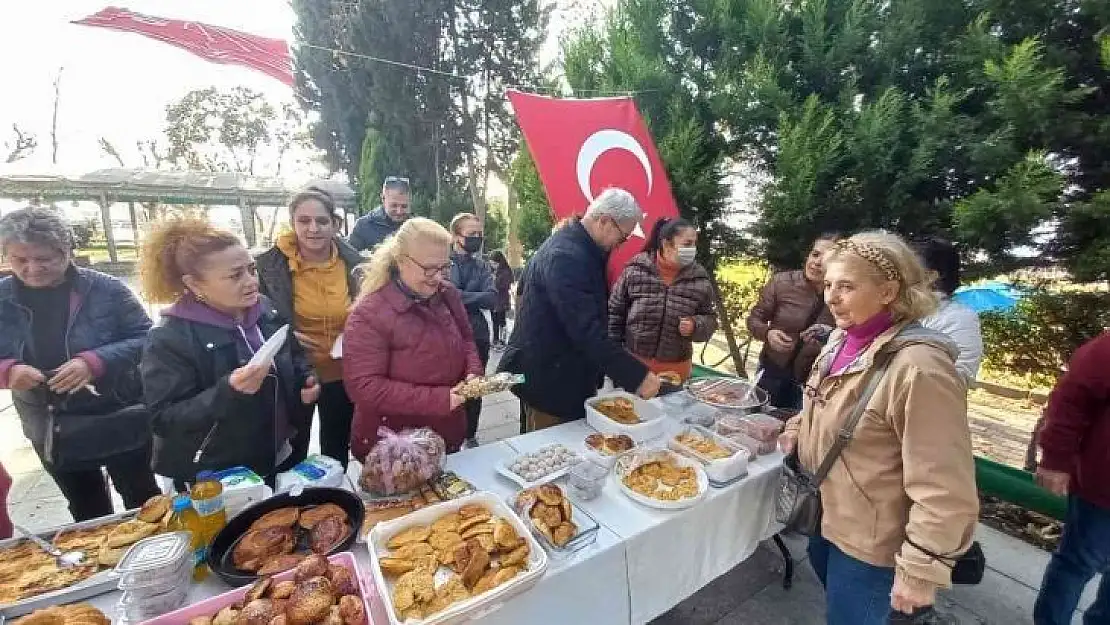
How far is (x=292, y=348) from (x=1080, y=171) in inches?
165

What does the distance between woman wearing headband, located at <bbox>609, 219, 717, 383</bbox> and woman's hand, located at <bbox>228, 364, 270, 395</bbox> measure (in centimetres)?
214

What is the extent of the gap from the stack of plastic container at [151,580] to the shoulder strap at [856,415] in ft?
5.76

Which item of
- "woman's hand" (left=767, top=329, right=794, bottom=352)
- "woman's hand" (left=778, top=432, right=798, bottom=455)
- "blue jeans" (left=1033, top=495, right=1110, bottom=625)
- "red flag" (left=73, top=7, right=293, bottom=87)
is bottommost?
"blue jeans" (left=1033, top=495, right=1110, bottom=625)

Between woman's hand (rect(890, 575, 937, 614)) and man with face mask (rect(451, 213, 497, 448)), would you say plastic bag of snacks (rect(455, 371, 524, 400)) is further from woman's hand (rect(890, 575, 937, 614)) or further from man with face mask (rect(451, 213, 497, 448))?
man with face mask (rect(451, 213, 497, 448))

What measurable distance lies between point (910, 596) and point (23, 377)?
10.4 feet

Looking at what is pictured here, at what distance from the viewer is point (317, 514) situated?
134 cm

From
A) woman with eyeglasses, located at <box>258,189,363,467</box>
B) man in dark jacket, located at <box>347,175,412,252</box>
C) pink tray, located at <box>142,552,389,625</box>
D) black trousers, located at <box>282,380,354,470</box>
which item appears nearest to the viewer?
pink tray, located at <box>142,552,389,625</box>

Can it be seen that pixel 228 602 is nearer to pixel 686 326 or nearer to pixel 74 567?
pixel 74 567

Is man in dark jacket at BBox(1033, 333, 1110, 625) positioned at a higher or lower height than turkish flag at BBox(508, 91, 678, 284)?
lower

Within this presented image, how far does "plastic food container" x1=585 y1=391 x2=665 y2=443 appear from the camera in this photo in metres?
2.00

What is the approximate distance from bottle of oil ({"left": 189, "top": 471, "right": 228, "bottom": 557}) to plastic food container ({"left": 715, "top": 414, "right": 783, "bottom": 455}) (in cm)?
181

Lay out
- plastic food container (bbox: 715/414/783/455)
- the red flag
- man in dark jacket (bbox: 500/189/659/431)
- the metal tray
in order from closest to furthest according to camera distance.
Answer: plastic food container (bbox: 715/414/783/455), man in dark jacket (bbox: 500/189/659/431), the metal tray, the red flag

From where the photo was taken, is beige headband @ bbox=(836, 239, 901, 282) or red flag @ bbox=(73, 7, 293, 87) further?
red flag @ bbox=(73, 7, 293, 87)

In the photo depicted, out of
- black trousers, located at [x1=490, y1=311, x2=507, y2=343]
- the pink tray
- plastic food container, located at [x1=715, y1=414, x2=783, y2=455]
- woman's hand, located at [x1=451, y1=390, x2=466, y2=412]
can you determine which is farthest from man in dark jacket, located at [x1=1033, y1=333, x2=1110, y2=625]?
black trousers, located at [x1=490, y1=311, x2=507, y2=343]
